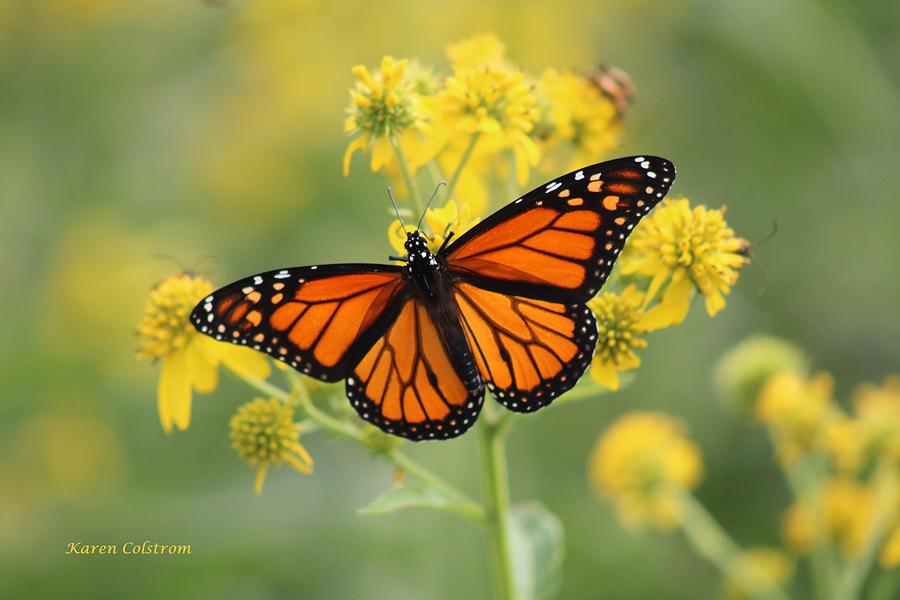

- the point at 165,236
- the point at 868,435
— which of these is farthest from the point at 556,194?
the point at 165,236

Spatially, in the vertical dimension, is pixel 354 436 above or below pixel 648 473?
above

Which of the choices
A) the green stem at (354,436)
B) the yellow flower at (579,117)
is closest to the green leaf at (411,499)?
the green stem at (354,436)

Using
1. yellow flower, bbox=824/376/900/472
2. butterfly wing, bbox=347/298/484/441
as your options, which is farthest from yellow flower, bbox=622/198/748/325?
yellow flower, bbox=824/376/900/472

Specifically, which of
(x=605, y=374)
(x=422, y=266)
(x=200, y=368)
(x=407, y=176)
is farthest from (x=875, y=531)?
(x=200, y=368)

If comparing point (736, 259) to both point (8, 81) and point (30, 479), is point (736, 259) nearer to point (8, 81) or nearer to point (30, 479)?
point (30, 479)

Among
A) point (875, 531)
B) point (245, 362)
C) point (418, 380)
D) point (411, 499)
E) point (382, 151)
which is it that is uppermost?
point (382, 151)

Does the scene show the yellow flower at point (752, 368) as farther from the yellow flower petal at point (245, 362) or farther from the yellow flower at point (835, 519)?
the yellow flower petal at point (245, 362)

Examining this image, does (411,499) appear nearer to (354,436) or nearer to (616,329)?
(354,436)
